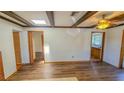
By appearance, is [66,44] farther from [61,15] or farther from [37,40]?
[37,40]

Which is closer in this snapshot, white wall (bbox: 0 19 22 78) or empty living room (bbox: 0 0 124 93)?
empty living room (bbox: 0 0 124 93)

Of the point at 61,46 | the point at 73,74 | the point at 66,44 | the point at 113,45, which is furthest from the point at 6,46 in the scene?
the point at 113,45

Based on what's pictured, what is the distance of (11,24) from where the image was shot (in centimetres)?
363

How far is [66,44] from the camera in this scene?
5477 millimetres

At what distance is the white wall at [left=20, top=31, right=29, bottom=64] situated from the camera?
4988 mm

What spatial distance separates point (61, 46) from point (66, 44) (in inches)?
Result: 12.5

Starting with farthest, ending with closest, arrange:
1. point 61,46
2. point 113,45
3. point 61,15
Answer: point 61,46 → point 113,45 → point 61,15

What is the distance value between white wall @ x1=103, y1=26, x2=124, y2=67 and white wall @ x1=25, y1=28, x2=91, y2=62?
106cm

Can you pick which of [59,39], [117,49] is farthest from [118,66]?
[59,39]

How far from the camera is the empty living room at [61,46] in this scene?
58 cm

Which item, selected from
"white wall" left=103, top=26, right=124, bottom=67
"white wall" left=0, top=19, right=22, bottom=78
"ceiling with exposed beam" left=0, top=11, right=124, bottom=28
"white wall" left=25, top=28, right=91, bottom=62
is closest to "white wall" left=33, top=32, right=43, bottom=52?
"white wall" left=25, top=28, right=91, bottom=62

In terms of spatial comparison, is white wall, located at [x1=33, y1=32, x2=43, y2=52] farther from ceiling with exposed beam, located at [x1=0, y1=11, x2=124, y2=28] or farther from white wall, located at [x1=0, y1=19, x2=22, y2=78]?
ceiling with exposed beam, located at [x1=0, y1=11, x2=124, y2=28]
